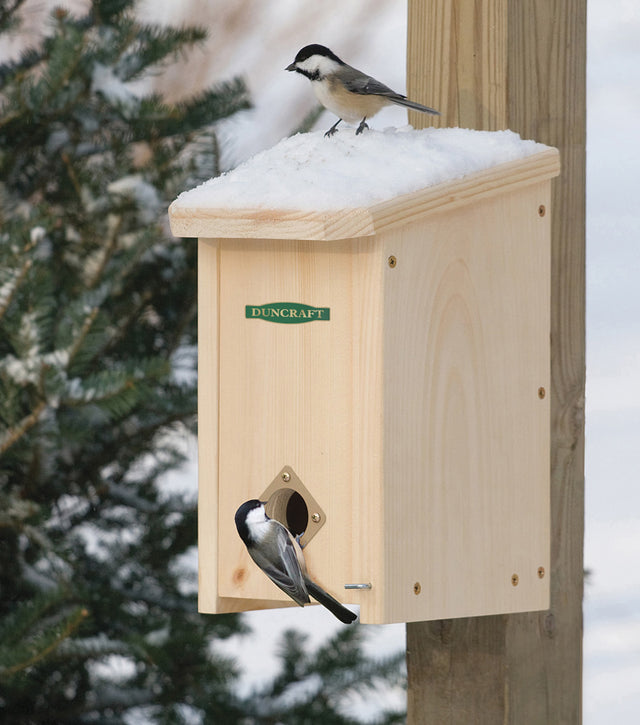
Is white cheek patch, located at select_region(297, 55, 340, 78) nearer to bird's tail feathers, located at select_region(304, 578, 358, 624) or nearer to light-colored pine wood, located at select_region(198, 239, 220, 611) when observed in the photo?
light-colored pine wood, located at select_region(198, 239, 220, 611)

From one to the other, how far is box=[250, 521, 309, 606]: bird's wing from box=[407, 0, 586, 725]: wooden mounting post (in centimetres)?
A: 36

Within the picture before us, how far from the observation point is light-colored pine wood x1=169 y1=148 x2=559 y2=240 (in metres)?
1.42

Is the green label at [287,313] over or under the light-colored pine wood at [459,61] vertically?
under

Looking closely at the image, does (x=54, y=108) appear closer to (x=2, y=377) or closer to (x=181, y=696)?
(x=2, y=377)

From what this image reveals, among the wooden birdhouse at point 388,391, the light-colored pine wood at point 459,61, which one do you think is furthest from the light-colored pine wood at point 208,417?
the light-colored pine wood at point 459,61

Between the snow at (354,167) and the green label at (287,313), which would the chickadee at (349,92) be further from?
the green label at (287,313)

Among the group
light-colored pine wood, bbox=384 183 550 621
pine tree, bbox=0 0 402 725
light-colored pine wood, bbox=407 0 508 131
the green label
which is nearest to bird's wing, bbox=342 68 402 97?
light-colored pine wood, bbox=407 0 508 131

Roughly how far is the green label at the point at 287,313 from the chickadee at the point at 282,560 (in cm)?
27

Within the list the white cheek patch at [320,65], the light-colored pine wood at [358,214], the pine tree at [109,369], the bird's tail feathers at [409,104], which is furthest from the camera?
the pine tree at [109,369]

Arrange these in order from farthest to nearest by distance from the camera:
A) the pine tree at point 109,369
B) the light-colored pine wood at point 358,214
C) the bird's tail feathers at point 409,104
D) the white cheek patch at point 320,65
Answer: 1. the pine tree at point 109,369
2. the white cheek patch at point 320,65
3. the bird's tail feathers at point 409,104
4. the light-colored pine wood at point 358,214

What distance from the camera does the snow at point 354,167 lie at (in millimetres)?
1466

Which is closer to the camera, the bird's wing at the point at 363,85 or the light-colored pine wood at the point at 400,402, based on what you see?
the light-colored pine wood at the point at 400,402

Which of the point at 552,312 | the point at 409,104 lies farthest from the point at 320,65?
the point at 552,312

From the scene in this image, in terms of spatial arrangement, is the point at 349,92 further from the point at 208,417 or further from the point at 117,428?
the point at 117,428
